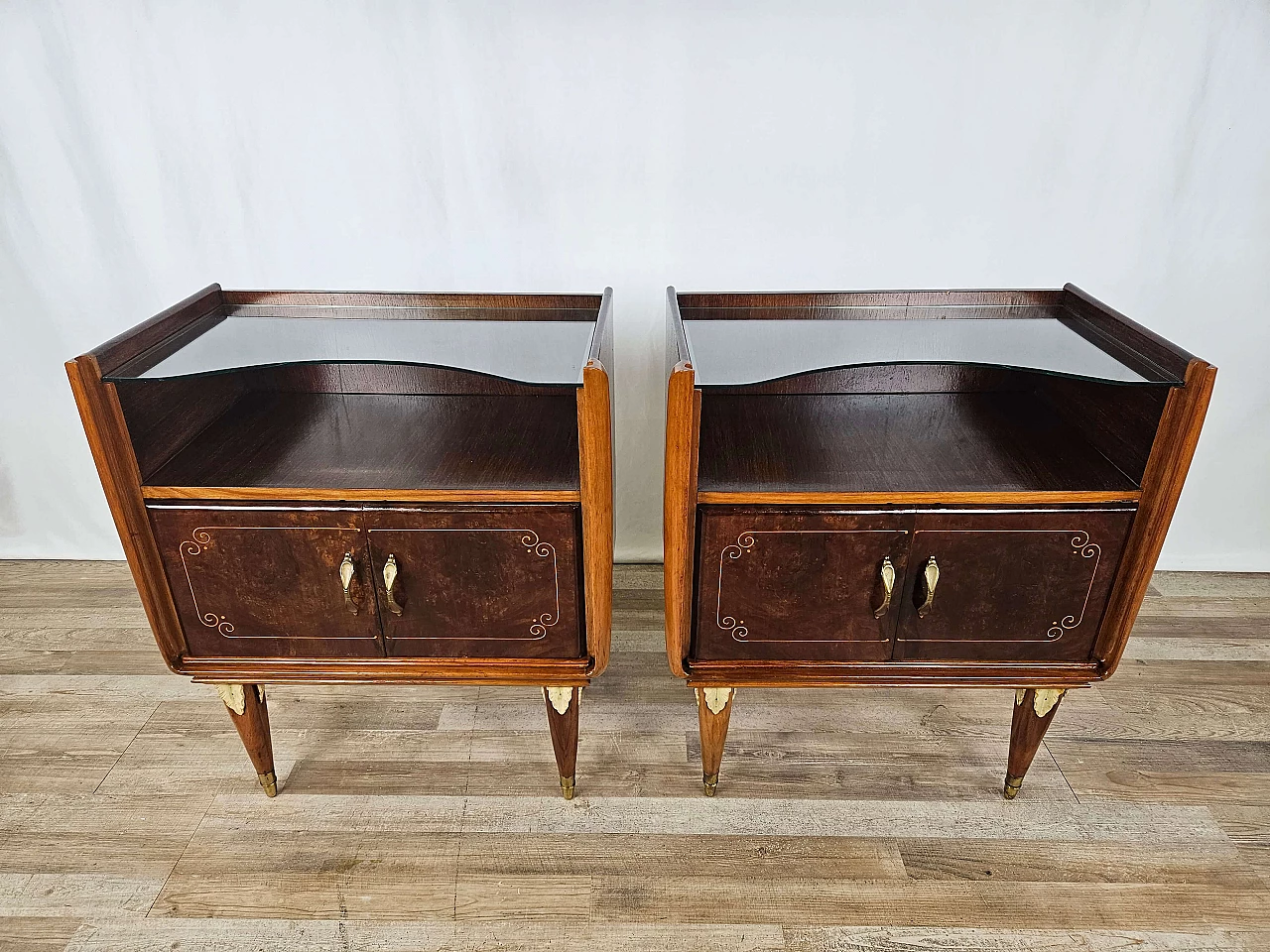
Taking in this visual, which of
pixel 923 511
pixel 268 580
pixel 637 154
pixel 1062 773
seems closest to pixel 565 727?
pixel 268 580

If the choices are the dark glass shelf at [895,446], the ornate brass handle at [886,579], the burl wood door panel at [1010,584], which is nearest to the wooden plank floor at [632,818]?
the burl wood door panel at [1010,584]

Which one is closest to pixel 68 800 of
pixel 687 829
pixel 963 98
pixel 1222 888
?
pixel 687 829

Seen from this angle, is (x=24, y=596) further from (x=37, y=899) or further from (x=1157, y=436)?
(x=1157, y=436)

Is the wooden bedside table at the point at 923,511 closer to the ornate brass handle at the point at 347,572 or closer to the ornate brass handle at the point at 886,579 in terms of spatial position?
the ornate brass handle at the point at 886,579

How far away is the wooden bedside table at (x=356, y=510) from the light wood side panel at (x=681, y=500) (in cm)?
8

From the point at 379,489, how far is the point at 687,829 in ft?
2.35

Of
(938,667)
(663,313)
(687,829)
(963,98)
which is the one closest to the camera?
(938,667)

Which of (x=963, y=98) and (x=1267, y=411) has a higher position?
(x=963, y=98)

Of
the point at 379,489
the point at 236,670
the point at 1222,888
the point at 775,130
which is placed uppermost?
the point at 775,130

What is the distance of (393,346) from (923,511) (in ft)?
2.43

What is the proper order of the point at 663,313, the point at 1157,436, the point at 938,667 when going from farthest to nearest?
1. the point at 663,313
2. the point at 938,667
3. the point at 1157,436

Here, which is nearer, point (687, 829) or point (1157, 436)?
point (1157, 436)

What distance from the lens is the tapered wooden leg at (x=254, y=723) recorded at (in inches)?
48.6

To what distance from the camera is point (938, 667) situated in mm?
1173
